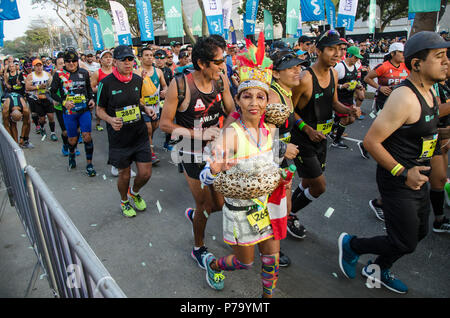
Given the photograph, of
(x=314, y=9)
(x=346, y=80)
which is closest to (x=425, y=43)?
(x=346, y=80)

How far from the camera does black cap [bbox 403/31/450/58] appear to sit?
8.44 ft

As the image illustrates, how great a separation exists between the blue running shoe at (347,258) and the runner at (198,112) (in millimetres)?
1245

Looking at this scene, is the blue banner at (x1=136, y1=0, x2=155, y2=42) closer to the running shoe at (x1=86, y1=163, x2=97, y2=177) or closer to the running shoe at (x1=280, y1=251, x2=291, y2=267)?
the running shoe at (x1=86, y1=163, x2=97, y2=177)

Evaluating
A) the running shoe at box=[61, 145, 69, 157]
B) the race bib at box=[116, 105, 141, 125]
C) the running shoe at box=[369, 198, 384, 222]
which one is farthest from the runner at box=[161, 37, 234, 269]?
the running shoe at box=[61, 145, 69, 157]

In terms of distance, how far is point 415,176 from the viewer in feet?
8.43

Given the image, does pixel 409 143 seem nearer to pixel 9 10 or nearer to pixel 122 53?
pixel 122 53

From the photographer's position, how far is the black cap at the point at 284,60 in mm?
3374

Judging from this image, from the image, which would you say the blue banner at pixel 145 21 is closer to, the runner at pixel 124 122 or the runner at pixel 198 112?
the runner at pixel 124 122

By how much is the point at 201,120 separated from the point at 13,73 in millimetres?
8588

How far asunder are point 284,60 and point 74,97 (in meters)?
4.50

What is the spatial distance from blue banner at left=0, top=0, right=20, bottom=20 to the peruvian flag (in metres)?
9.30

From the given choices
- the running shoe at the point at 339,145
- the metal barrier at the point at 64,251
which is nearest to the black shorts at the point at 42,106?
the metal barrier at the point at 64,251

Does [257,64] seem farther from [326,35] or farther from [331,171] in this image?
[331,171]
